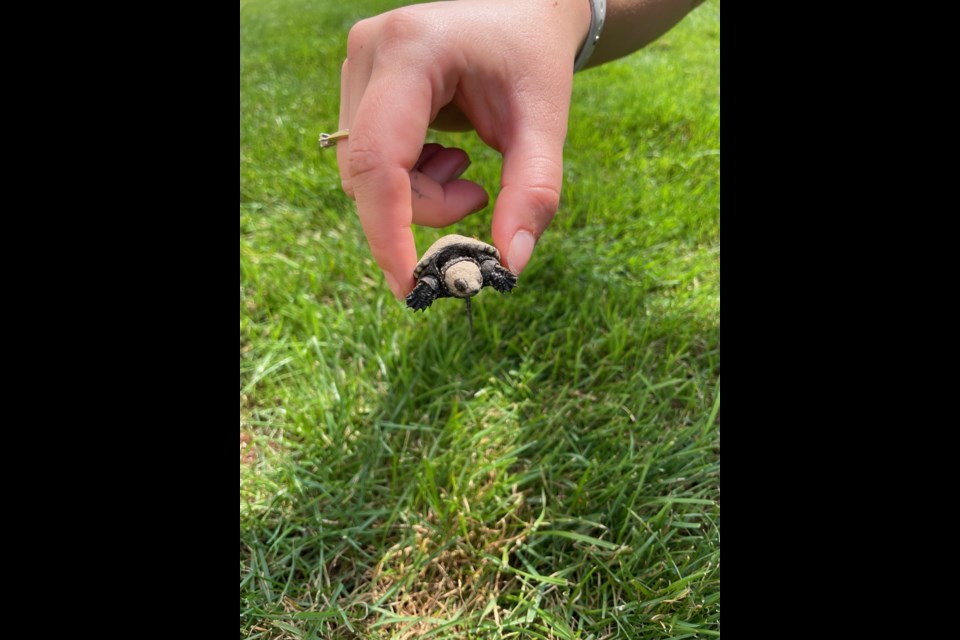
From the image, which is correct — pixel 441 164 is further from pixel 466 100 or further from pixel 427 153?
pixel 466 100

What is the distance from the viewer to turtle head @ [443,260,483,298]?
1.19 m

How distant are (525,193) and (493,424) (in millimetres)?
799

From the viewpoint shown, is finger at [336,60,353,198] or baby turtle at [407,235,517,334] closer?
baby turtle at [407,235,517,334]

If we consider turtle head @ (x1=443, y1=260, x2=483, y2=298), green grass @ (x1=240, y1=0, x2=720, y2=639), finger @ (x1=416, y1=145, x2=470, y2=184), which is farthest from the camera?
finger @ (x1=416, y1=145, x2=470, y2=184)

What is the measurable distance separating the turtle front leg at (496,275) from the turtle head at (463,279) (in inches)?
1.0

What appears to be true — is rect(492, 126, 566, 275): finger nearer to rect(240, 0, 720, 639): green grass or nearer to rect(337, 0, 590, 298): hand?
rect(337, 0, 590, 298): hand

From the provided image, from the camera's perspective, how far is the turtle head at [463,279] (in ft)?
3.92

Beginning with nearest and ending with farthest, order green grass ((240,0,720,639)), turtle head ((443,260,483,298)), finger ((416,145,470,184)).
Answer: turtle head ((443,260,483,298))
green grass ((240,0,720,639))
finger ((416,145,470,184))

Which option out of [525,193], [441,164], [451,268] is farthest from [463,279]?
[441,164]

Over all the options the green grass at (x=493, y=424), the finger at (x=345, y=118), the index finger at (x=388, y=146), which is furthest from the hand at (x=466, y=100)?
the green grass at (x=493, y=424)

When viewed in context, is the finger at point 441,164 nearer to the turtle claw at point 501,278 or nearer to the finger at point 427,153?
the finger at point 427,153

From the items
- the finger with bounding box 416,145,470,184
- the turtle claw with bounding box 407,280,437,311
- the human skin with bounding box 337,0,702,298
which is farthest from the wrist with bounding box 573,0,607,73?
the turtle claw with bounding box 407,280,437,311

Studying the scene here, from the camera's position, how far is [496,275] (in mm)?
1262

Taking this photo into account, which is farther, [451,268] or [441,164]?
[441,164]
